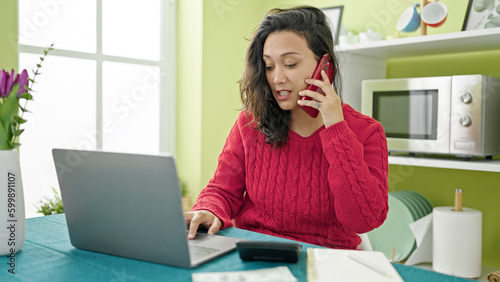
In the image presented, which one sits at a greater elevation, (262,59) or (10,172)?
(262,59)

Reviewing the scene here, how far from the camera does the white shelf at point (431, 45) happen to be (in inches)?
71.8

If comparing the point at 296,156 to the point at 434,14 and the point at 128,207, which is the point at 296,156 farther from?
the point at 434,14

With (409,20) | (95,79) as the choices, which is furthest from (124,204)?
(95,79)

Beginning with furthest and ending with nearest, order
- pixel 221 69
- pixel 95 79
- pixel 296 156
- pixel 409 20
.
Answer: pixel 221 69, pixel 95 79, pixel 409 20, pixel 296 156

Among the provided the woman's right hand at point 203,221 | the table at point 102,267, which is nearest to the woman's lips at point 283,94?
the woman's right hand at point 203,221

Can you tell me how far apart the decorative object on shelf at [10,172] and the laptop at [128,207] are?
9 centimetres

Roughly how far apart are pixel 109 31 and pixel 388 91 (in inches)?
62.6

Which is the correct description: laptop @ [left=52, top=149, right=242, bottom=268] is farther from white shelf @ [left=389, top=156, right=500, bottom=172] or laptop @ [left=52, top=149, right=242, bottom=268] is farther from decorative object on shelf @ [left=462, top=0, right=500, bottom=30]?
decorative object on shelf @ [left=462, top=0, right=500, bottom=30]

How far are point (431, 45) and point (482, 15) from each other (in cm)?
25

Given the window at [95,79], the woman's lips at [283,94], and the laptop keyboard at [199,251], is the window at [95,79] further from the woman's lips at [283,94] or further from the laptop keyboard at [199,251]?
the laptop keyboard at [199,251]

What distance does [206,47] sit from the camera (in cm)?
287

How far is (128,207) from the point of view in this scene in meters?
0.82

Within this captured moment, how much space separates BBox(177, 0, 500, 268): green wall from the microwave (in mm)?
380

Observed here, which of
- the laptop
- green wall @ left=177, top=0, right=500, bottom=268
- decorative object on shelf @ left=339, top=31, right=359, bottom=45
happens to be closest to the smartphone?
the laptop
